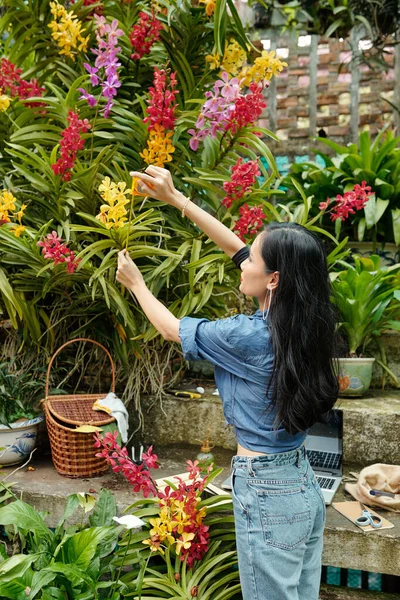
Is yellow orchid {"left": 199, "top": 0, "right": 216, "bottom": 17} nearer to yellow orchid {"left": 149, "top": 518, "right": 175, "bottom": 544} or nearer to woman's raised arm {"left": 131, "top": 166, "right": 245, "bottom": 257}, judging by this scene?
woman's raised arm {"left": 131, "top": 166, "right": 245, "bottom": 257}

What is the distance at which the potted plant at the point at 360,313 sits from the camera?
2.65 metres

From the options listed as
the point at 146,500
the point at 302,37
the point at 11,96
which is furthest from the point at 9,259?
the point at 302,37

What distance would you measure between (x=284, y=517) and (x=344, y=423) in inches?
43.4

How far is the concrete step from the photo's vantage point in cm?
193

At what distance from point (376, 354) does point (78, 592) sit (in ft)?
5.68

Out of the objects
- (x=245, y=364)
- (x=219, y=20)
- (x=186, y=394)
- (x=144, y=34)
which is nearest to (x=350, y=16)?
(x=144, y=34)

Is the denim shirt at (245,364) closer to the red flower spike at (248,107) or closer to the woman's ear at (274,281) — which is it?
Result: the woman's ear at (274,281)

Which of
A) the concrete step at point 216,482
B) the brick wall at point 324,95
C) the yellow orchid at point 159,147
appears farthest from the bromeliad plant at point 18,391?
the brick wall at point 324,95

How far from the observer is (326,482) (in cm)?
228

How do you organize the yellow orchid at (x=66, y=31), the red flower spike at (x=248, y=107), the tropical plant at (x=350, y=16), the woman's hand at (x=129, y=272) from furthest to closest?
the tropical plant at (x=350, y=16) < the yellow orchid at (x=66, y=31) < the red flower spike at (x=248, y=107) < the woman's hand at (x=129, y=272)

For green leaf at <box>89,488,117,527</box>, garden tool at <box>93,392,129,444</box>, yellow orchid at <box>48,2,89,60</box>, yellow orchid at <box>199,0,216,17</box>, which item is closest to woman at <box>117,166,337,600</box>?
green leaf at <box>89,488,117,527</box>

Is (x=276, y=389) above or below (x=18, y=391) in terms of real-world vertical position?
above

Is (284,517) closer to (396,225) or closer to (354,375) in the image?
(354,375)

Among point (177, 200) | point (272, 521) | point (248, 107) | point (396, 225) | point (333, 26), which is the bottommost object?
point (272, 521)
